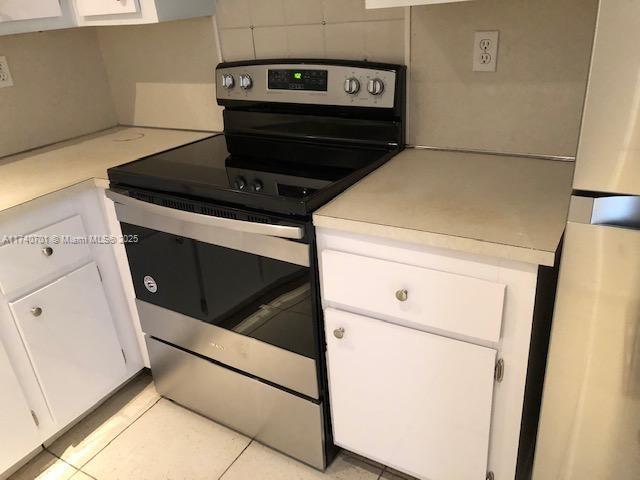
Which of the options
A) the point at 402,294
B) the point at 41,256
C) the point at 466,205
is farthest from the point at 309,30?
the point at 41,256

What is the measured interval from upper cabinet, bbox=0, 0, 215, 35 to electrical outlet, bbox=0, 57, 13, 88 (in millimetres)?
296

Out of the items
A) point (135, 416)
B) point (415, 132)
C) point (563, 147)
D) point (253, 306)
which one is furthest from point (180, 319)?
point (563, 147)

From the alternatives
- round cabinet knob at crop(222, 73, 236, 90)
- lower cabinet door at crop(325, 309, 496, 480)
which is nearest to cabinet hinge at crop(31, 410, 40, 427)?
lower cabinet door at crop(325, 309, 496, 480)

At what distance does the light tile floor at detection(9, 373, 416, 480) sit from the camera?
1.65 m

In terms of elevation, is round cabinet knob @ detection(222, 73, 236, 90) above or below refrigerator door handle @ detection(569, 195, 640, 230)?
above

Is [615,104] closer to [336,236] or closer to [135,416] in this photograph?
[336,236]

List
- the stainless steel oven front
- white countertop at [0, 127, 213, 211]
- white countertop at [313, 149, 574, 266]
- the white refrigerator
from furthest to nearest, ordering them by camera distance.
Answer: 1. white countertop at [0, 127, 213, 211]
2. the stainless steel oven front
3. white countertop at [313, 149, 574, 266]
4. the white refrigerator

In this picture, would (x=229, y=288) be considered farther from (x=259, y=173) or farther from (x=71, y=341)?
(x=71, y=341)

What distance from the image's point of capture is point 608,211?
0.93 meters

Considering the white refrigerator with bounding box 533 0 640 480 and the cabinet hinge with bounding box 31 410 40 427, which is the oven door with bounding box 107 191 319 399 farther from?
the white refrigerator with bounding box 533 0 640 480

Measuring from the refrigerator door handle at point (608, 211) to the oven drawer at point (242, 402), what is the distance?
0.90m

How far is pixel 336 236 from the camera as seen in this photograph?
129cm

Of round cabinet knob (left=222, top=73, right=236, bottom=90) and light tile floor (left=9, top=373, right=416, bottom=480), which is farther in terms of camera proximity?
round cabinet knob (left=222, top=73, right=236, bottom=90)

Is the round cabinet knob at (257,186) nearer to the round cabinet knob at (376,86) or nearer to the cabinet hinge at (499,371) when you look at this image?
the round cabinet knob at (376,86)
